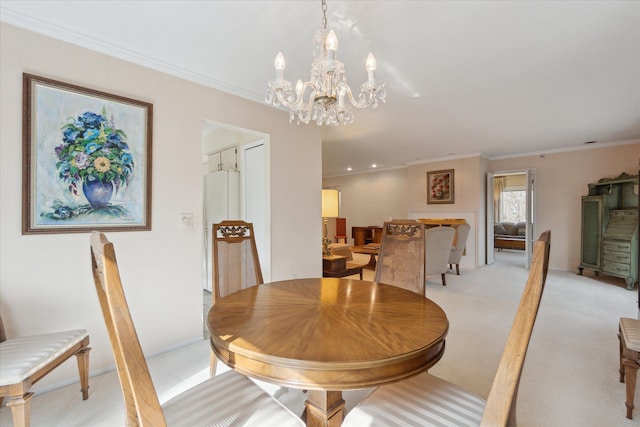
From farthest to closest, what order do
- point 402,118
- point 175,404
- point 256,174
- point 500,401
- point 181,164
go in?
1. point 402,118
2. point 256,174
3. point 181,164
4. point 175,404
5. point 500,401

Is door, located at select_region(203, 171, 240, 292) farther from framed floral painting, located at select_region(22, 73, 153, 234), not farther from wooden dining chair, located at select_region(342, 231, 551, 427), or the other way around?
wooden dining chair, located at select_region(342, 231, 551, 427)

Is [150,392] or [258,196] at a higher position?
[258,196]

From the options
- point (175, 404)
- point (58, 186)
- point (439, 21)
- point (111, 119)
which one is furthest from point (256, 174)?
point (175, 404)

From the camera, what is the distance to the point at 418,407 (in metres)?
1.06

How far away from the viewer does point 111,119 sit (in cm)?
215

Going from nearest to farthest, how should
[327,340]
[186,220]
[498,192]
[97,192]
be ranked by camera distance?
[327,340], [97,192], [186,220], [498,192]

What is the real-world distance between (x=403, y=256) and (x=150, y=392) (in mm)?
1616

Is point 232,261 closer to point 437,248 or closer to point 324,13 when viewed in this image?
point 324,13

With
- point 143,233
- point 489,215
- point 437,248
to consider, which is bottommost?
point 437,248

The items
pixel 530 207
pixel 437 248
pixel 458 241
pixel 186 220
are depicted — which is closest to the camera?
pixel 186 220

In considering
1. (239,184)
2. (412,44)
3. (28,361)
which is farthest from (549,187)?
(28,361)

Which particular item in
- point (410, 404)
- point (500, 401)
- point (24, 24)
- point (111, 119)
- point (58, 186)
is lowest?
point (410, 404)

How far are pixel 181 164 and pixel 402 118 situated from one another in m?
2.78

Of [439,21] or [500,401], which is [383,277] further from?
[439,21]
